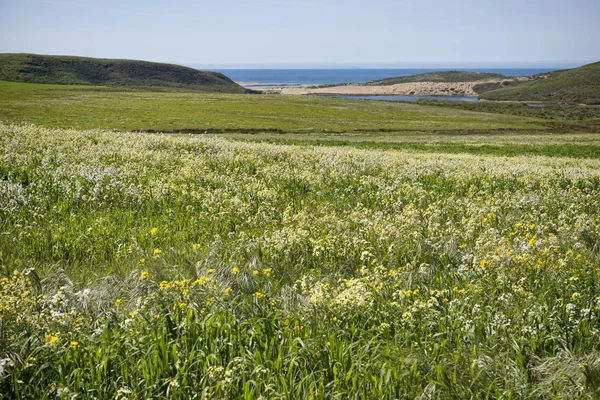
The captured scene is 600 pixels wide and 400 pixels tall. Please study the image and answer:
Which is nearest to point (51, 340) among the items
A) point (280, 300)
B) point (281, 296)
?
point (280, 300)

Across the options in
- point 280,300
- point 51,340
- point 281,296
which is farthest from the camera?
point 281,296

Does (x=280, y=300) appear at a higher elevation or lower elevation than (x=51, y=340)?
lower

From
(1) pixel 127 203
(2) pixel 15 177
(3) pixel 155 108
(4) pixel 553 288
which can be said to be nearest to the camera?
(4) pixel 553 288

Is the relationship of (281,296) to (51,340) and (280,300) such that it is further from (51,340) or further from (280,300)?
(51,340)

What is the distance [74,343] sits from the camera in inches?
176

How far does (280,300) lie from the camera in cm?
590

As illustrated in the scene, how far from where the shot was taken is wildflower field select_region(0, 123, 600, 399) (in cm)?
437

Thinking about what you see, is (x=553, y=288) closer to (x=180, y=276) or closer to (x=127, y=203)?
(x=180, y=276)

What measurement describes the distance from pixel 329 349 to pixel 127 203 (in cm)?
761

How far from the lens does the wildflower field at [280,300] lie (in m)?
4.37

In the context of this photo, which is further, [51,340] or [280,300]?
[280,300]

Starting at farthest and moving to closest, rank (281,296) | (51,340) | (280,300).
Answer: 1. (281,296)
2. (280,300)
3. (51,340)

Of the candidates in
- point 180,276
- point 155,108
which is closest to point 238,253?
point 180,276

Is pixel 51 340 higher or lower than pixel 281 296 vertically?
higher
